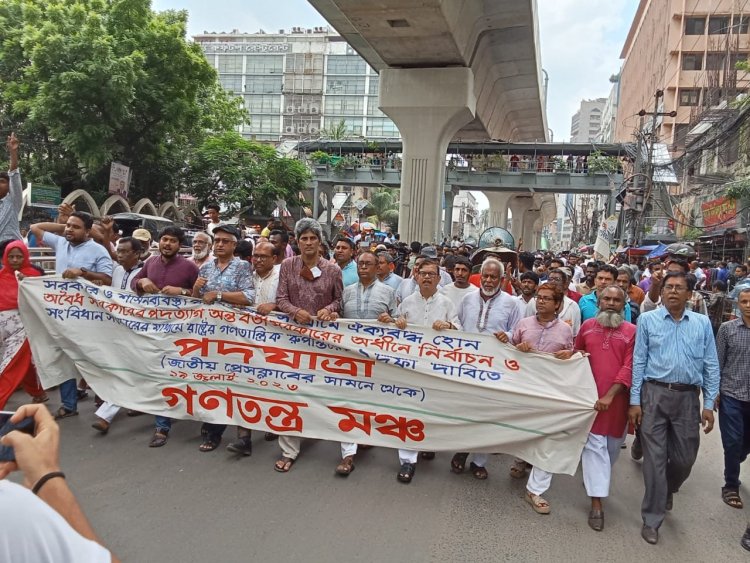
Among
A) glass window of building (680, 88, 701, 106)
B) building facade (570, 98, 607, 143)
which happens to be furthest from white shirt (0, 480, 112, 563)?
building facade (570, 98, 607, 143)

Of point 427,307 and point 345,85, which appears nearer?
point 427,307

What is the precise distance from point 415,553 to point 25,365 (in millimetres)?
3682

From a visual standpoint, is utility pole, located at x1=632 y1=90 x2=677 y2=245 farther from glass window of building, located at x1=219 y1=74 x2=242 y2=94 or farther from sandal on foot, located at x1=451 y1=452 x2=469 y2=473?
glass window of building, located at x1=219 y1=74 x2=242 y2=94

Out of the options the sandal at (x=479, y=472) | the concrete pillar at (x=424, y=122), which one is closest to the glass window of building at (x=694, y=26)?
the concrete pillar at (x=424, y=122)

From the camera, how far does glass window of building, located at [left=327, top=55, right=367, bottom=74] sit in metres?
77.1

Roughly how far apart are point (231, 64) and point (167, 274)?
8695cm

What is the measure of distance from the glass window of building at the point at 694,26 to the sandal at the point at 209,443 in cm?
5246

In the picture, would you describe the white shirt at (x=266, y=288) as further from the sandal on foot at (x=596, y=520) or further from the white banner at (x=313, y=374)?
the sandal on foot at (x=596, y=520)

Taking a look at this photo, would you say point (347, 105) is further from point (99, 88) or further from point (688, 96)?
point (99, 88)

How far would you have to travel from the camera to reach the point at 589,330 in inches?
147

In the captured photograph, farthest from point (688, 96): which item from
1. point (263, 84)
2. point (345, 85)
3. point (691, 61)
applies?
point (263, 84)

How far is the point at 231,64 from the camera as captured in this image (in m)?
82.1

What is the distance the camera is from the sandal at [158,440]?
4.21 metres

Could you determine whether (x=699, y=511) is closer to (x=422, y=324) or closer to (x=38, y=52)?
(x=422, y=324)
